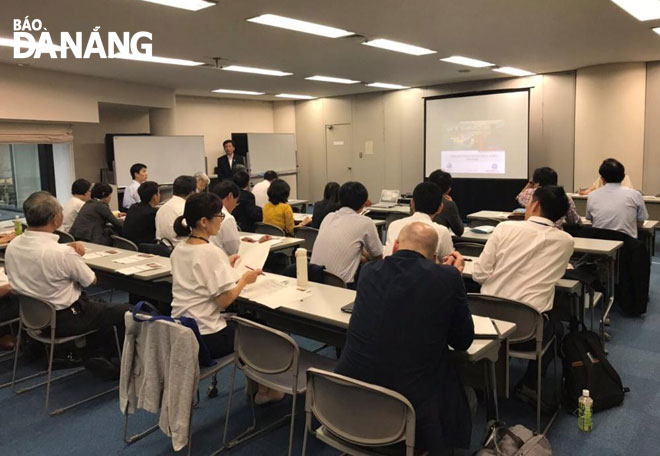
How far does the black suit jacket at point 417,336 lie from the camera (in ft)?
5.98

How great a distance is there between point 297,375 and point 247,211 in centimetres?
360

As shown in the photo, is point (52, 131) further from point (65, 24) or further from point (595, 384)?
point (595, 384)

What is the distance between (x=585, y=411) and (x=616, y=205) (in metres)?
2.59

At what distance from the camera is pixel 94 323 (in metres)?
3.40

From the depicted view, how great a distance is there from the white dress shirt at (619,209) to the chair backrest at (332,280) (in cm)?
284

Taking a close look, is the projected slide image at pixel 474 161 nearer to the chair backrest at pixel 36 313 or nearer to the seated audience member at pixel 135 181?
the seated audience member at pixel 135 181

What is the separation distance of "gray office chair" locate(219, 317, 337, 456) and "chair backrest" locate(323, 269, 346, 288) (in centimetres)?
73

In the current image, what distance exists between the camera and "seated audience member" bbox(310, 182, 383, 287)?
142 inches

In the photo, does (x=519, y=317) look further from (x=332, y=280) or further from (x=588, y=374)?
(x=332, y=280)

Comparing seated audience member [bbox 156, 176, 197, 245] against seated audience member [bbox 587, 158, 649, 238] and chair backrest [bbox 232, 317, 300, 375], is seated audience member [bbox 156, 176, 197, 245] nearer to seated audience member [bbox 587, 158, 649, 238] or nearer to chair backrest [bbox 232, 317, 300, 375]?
chair backrest [bbox 232, 317, 300, 375]

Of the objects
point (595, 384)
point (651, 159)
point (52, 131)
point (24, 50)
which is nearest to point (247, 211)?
point (24, 50)

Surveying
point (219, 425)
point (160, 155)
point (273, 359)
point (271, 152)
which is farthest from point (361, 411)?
point (271, 152)

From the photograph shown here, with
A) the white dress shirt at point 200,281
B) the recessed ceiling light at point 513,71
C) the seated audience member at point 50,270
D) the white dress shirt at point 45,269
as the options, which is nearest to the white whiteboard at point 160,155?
the recessed ceiling light at point 513,71

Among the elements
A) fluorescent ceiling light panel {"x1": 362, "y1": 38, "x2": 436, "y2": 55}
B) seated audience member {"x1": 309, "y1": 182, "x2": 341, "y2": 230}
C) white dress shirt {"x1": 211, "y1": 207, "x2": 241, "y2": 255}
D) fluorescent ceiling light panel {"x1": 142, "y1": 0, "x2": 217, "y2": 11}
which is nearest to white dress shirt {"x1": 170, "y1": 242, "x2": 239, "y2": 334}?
white dress shirt {"x1": 211, "y1": 207, "x2": 241, "y2": 255}
